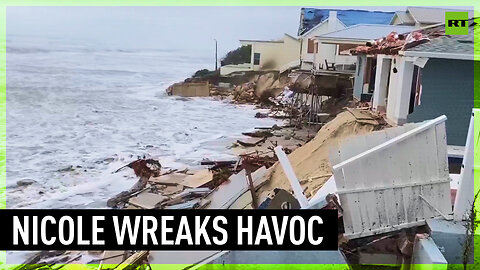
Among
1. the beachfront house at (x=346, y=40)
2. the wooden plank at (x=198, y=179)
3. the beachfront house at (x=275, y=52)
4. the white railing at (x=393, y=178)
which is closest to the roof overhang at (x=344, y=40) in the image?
the beachfront house at (x=346, y=40)

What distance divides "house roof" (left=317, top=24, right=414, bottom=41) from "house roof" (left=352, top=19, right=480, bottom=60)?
0.09 feet

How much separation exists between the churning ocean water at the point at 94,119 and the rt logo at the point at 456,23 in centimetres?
110

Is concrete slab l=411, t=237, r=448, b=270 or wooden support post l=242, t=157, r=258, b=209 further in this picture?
wooden support post l=242, t=157, r=258, b=209

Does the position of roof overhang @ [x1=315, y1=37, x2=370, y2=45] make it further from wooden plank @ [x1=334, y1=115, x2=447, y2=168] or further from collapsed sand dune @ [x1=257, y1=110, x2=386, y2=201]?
wooden plank @ [x1=334, y1=115, x2=447, y2=168]

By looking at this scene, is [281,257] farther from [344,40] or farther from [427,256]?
[344,40]

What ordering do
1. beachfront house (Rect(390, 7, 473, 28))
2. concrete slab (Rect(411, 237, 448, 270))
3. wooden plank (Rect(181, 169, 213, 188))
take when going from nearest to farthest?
concrete slab (Rect(411, 237, 448, 270)) < beachfront house (Rect(390, 7, 473, 28)) < wooden plank (Rect(181, 169, 213, 188))

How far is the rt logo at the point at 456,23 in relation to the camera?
8.13 ft

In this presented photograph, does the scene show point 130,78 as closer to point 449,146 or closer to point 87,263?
point 87,263

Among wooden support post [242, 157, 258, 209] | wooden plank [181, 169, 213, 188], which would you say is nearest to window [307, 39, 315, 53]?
wooden support post [242, 157, 258, 209]

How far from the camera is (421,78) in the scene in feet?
8.37

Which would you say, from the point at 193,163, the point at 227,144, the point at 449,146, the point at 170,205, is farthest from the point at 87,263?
the point at 449,146

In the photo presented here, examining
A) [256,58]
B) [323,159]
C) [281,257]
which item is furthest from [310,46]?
[281,257]

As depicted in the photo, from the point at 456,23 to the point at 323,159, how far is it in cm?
97

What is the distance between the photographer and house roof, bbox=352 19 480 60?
2.46 metres
